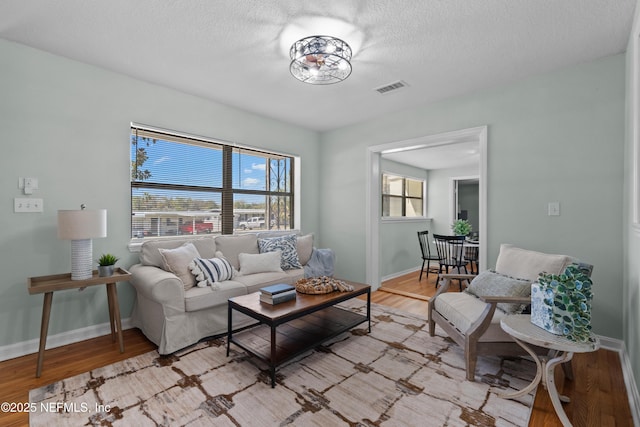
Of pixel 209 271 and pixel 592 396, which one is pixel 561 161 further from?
pixel 209 271

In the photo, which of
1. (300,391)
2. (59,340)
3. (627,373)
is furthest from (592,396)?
(59,340)

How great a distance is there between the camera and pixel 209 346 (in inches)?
103

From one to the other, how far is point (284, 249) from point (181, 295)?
1.45 m

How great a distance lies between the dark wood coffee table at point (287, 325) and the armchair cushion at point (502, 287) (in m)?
0.98

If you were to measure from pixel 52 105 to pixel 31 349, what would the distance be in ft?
7.01

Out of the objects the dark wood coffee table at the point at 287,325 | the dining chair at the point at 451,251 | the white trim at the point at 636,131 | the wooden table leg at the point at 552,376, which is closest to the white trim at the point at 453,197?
the dining chair at the point at 451,251

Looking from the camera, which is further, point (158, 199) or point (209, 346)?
point (158, 199)

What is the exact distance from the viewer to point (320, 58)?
2.36 metres

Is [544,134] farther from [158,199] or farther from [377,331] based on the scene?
[158,199]

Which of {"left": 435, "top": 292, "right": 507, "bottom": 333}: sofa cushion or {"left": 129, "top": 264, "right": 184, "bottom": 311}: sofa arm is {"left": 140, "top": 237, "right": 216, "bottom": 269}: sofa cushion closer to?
{"left": 129, "top": 264, "right": 184, "bottom": 311}: sofa arm

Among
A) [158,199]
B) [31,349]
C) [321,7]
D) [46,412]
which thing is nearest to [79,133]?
[158,199]

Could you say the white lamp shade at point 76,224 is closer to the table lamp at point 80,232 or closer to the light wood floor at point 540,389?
the table lamp at point 80,232

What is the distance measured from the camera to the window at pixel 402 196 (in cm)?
596

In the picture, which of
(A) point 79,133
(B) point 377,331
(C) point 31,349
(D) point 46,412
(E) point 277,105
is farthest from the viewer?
(E) point 277,105
